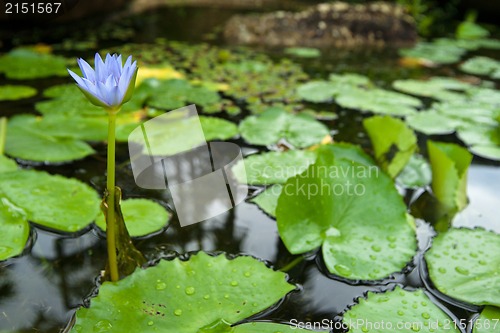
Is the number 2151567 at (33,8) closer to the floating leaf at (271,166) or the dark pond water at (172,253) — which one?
the dark pond water at (172,253)

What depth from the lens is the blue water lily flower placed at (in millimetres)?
643

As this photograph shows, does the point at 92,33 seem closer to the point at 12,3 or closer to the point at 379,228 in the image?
the point at 12,3

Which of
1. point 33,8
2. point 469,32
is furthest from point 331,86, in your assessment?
point 469,32

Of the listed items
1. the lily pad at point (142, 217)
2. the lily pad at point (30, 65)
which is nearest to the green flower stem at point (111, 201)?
the lily pad at point (142, 217)

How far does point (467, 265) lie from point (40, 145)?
118cm

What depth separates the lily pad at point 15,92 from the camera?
1788 mm

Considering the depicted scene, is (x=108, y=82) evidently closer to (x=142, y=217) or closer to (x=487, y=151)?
(x=142, y=217)

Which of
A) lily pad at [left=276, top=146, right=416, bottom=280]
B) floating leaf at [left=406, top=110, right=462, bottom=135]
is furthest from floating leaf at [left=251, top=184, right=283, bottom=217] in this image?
floating leaf at [left=406, top=110, right=462, bottom=135]

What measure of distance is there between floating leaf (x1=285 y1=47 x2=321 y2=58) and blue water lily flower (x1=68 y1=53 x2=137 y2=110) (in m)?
2.32

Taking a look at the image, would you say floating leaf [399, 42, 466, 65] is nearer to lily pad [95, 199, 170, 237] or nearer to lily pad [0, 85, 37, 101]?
lily pad [0, 85, 37, 101]

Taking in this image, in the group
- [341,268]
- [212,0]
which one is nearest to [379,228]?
[341,268]

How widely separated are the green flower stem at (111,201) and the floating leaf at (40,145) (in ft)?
2.03

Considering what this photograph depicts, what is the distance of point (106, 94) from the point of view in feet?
2.12

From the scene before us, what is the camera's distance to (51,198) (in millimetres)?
1044
